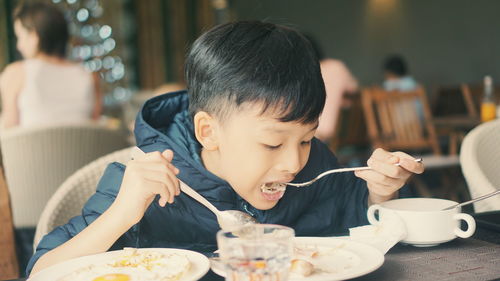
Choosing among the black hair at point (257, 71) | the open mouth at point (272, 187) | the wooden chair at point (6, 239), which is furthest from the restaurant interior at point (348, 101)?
the open mouth at point (272, 187)

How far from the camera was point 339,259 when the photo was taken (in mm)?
859

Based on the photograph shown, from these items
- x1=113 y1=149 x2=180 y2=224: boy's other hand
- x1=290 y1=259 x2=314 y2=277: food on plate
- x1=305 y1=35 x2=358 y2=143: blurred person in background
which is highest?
x1=113 y1=149 x2=180 y2=224: boy's other hand

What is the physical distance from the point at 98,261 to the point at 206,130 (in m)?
0.36

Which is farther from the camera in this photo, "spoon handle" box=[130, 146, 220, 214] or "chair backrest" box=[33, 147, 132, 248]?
"chair backrest" box=[33, 147, 132, 248]

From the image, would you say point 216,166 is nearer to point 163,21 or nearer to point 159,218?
point 159,218

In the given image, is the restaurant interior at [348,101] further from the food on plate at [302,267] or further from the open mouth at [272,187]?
the open mouth at [272,187]

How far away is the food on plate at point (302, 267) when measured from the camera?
0.76m

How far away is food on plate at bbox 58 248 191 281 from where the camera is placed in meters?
0.78

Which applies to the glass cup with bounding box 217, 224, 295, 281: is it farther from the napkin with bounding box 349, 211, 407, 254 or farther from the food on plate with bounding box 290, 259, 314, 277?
the napkin with bounding box 349, 211, 407, 254

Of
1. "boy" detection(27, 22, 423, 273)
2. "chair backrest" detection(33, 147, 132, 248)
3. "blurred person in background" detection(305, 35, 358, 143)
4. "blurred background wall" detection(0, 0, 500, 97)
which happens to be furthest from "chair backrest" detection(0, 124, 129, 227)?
"blurred background wall" detection(0, 0, 500, 97)

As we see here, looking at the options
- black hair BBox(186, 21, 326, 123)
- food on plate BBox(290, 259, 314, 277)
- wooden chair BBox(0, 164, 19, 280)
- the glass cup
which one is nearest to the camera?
the glass cup

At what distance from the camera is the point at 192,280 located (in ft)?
2.44

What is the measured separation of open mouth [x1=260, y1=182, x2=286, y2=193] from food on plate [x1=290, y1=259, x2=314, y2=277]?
282 mm

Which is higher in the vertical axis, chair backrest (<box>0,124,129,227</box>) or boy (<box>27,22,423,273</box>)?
boy (<box>27,22,423,273</box>)
